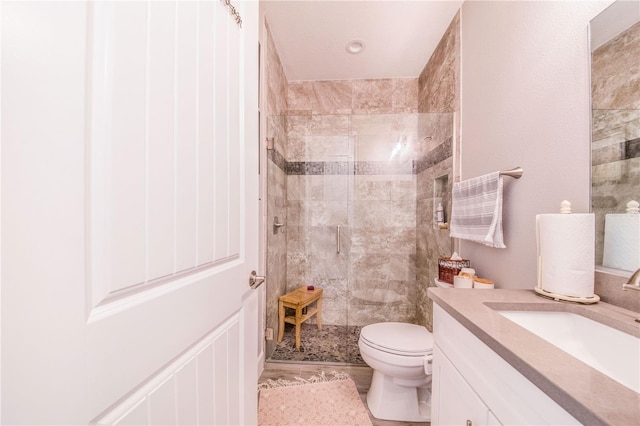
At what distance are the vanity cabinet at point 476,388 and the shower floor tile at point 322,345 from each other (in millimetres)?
1208

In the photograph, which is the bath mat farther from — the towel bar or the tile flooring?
the towel bar

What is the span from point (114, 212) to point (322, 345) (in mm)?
2181

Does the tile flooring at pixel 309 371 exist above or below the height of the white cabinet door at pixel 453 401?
below

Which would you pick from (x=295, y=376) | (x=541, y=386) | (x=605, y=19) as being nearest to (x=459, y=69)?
(x=605, y=19)

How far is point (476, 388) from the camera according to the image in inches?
27.0

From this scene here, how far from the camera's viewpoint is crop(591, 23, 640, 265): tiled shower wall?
743 millimetres

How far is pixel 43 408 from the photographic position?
1.10 ft

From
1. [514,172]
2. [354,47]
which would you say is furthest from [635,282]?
[354,47]

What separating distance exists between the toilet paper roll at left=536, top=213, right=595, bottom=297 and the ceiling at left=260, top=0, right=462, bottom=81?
5.60ft

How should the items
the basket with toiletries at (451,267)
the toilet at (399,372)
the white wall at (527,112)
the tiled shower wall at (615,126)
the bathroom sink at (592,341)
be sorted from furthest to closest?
the basket with toiletries at (451,267)
the toilet at (399,372)
the white wall at (527,112)
the tiled shower wall at (615,126)
the bathroom sink at (592,341)

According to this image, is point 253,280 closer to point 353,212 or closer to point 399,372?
point 399,372

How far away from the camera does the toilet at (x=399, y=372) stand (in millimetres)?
1410

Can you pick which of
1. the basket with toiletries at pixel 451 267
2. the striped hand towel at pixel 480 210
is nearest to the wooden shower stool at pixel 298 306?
the basket with toiletries at pixel 451 267

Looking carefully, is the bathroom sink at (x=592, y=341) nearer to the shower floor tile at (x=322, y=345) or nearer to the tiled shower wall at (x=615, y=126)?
the tiled shower wall at (x=615, y=126)
